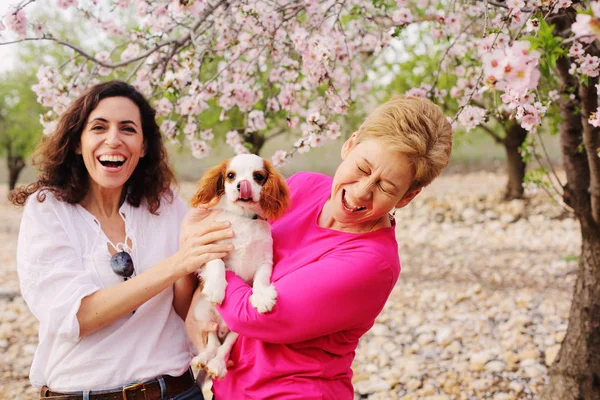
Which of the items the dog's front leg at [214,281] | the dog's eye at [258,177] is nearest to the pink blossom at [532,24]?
the dog's eye at [258,177]

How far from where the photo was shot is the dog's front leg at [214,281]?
6.91 feet

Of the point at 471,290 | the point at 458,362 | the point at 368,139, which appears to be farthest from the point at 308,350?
the point at 471,290

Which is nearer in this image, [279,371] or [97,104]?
[279,371]

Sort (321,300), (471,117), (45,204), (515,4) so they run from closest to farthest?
(321,300)
(45,204)
(515,4)
(471,117)

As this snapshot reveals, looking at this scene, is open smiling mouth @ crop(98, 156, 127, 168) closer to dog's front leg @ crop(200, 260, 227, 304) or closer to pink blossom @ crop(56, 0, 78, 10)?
dog's front leg @ crop(200, 260, 227, 304)

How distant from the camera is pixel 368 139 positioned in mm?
2027

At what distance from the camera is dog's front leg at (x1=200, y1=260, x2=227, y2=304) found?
6.91ft

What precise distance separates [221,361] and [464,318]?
402 centimetres

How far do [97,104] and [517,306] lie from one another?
489 centimetres

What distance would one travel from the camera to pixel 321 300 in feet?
6.19

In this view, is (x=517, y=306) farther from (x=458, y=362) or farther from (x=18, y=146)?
(x=18, y=146)

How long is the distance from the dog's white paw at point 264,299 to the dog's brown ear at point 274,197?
38cm

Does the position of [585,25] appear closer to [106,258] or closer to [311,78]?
[106,258]

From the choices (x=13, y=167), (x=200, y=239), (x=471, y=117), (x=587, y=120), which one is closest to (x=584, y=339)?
(x=587, y=120)
